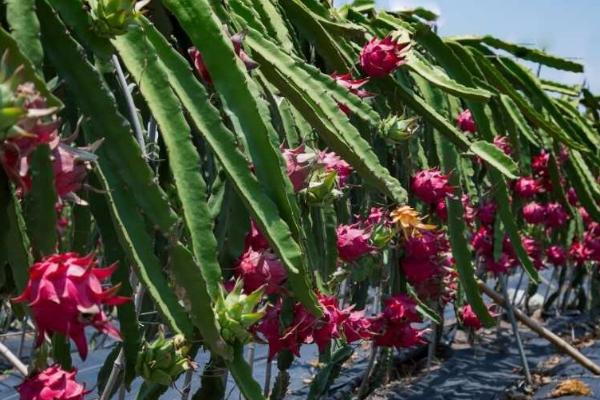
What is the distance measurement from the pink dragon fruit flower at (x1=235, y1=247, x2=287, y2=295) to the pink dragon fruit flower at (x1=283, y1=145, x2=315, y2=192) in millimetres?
123

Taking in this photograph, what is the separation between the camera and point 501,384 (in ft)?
13.3

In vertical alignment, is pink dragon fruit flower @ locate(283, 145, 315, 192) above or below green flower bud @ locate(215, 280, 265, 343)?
above

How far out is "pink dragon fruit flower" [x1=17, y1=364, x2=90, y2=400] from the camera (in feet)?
2.73

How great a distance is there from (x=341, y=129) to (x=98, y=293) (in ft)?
2.51

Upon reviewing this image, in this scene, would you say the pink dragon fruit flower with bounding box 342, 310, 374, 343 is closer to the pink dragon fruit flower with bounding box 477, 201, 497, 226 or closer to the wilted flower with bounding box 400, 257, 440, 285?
the wilted flower with bounding box 400, 257, 440, 285

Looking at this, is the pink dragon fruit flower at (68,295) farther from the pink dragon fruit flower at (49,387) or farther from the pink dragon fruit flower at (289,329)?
the pink dragon fruit flower at (289,329)

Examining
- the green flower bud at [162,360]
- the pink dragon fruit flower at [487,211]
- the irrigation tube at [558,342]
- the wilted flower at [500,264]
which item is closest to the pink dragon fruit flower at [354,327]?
the green flower bud at [162,360]

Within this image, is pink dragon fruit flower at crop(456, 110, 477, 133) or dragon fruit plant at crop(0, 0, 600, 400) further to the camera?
pink dragon fruit flower at crop(456, 110, 477, 133)

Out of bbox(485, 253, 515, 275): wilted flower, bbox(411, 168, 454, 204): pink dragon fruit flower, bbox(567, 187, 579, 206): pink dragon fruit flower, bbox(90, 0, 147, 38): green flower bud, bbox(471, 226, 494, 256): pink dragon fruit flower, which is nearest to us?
bbox(90, 0, 147, 38): green flower bud

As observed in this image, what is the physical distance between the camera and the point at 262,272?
1.15m

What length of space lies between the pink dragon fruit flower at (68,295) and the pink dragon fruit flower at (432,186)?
139cm

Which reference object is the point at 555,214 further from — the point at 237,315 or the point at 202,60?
the point at 237,315

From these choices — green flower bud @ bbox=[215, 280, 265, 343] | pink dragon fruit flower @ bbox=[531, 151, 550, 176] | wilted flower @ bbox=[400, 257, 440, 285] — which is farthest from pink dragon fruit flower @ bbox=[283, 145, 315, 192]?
pink dragon fruit flower @ bbox=[531, 151, 550, 176]

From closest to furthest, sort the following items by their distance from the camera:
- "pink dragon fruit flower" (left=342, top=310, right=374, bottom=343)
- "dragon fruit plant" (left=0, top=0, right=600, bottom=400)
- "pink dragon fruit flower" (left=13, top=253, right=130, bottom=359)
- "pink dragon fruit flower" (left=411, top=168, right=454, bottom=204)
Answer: "pink dragon fruit flower" (left=13, top=253, right=130, bottom=359), "dragon fruit plant" (left=0, top=0, right=600, bottom=400), "pink dragon fruit flower" (left=342, top=310, right=374, bottom=343), "pink dragon fruit flower" (left=411, top=168, right=454, bottom=204)
